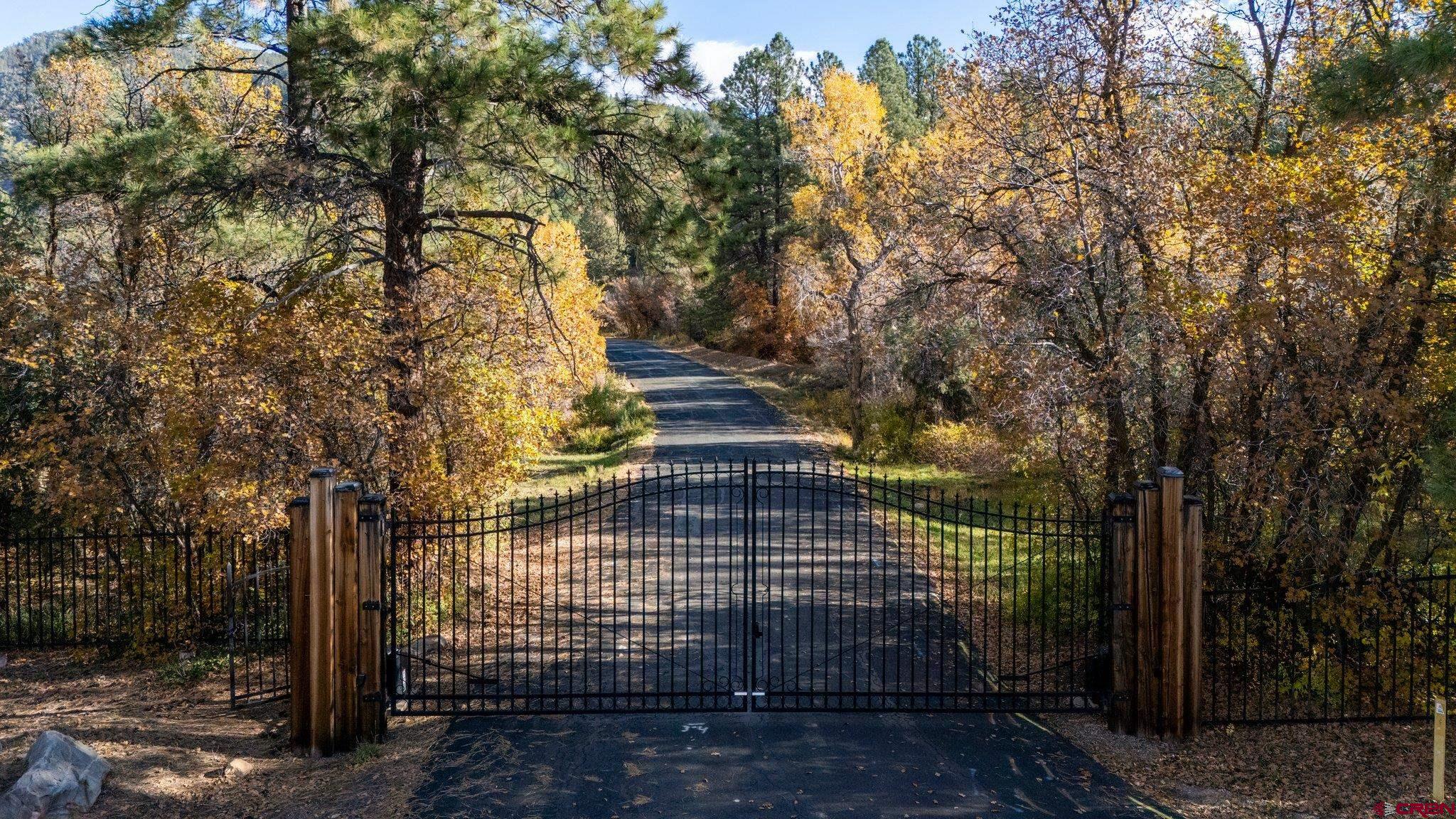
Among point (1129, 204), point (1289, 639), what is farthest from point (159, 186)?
point (1289, 639)

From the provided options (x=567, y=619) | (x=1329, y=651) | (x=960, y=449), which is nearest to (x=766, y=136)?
(x=960, y=449)

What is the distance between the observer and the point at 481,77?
384 inches

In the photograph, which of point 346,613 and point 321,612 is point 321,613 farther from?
point 346,613

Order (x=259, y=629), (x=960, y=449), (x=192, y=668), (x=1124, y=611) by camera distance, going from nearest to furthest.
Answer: (x=1124, y=611) → (x=259, y=629) → (x=192, y=668) → (x=960, y=449)

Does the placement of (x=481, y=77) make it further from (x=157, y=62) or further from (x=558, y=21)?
(x=157, y=62)

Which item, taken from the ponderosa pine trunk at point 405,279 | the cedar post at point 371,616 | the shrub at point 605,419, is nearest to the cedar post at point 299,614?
the cedar post at point 371,616

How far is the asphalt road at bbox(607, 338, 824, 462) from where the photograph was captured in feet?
82.7

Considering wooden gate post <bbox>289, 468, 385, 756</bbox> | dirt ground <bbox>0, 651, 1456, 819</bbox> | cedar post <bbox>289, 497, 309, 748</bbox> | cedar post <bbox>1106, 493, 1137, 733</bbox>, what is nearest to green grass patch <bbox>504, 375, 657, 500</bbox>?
dirt ground <bbox>0, 651, 1456, 819</bbox>

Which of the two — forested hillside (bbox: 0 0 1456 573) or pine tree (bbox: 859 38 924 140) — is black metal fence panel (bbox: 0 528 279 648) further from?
pine tree (bbox: 859 38 924 140)

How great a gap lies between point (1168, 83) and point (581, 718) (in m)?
7.78

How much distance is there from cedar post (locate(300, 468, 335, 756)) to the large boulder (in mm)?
1273

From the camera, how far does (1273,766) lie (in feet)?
23.8

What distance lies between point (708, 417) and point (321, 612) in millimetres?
25004

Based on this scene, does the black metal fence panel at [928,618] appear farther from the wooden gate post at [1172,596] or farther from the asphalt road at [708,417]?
the asphalt road at [708,417]
